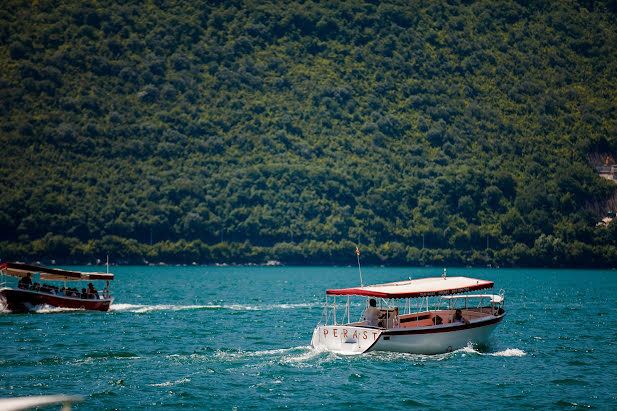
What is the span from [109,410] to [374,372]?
13.2 meters

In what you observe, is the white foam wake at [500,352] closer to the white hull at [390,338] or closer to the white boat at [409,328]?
the white boat at [409,328]

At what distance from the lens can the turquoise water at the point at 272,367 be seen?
3544 cm

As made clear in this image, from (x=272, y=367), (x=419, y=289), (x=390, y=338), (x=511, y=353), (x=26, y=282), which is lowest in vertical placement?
(x=272, y=367)

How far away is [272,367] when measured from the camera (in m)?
42.2

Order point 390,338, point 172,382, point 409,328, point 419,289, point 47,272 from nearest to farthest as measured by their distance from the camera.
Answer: point 172,382, point 390,338, point 409,328, point 419,289, point 47,272

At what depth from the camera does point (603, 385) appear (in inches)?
1535

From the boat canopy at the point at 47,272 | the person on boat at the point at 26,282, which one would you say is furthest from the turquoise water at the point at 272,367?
the boat canopy at the point at 47,272

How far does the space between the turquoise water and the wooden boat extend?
1.38 meters

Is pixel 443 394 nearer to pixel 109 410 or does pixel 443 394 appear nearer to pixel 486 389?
pixel 486 389

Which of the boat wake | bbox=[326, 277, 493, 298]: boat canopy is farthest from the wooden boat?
bbox=[326, 277, 493, 298]: boat canopy

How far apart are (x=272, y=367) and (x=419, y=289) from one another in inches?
387

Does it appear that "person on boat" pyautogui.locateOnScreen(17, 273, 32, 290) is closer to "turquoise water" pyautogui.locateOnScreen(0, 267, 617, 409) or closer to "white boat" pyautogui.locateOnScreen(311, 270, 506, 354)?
"turquoise water" pyautogui.locateOnScreen(0, 267, 617, 409)

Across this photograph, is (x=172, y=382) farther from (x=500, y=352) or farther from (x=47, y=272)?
(x=47, y=272)

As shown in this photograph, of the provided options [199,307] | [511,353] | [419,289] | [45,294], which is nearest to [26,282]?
[45,294]
